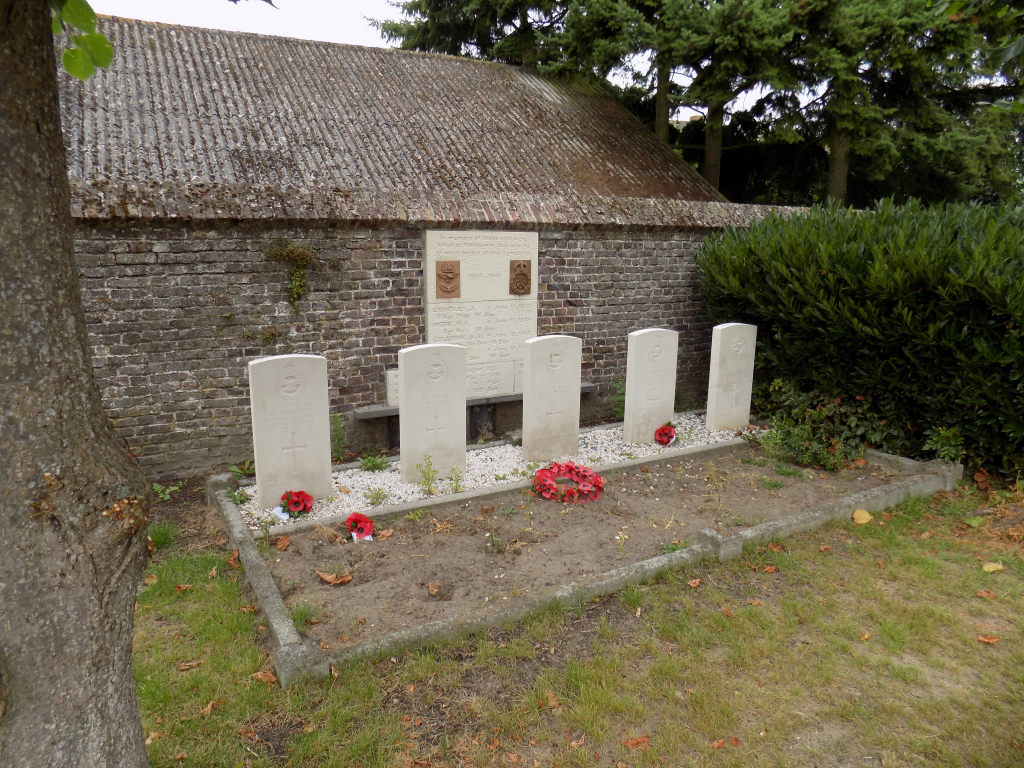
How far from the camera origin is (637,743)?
3.05 meters

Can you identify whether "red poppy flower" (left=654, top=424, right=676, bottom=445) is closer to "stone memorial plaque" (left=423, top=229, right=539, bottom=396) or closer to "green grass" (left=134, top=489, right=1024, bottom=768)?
"stone memorial plaque" (left=423, top=229, right=539, bottom=396)

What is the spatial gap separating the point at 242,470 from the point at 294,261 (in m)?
2.18

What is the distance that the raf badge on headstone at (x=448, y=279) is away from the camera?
7371 millimetres

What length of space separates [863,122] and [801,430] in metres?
6.13

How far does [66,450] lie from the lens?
6.73 feet

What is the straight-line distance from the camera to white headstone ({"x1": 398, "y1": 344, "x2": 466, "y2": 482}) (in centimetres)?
602

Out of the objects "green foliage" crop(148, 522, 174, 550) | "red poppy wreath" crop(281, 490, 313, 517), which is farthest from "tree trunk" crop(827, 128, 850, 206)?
"green foliage" crop(148, 522, 174, 550)

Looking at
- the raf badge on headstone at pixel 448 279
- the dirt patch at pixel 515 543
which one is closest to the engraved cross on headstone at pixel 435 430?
the dirt patch at pixel 515 543

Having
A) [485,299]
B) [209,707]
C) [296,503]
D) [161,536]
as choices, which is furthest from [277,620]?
[485,299]

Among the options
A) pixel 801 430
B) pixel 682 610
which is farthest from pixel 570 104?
pixel 682 610

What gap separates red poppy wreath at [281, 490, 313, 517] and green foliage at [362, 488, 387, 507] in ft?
1.62

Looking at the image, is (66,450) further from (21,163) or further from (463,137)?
(463,137)

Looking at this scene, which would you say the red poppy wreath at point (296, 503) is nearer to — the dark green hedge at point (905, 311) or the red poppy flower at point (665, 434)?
the red poppy flower at point (665, 434)

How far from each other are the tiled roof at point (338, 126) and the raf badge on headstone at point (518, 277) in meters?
0.91
